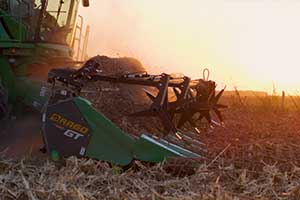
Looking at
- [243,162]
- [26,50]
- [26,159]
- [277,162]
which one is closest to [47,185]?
[26,159]

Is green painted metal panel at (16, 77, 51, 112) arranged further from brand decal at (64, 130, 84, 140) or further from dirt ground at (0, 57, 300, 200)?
brand decal at (64, 130, 84, 140)

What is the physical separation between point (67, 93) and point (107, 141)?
0.71 metres

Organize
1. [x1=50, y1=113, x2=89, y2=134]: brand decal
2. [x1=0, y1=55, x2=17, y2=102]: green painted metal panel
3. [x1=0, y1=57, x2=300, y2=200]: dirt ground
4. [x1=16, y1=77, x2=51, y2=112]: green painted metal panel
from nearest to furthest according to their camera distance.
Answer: [x1=0, y1=57, x2=300, y2=200]: dirt ground < [x1=50, y1=113, x2=89, y2=134]: brand decal < [x1=16, y1=77, x2=51, y2=112]: green painted metal panel < [x1=0, y1=55, x2=17, y2=102]: green painted metal panel

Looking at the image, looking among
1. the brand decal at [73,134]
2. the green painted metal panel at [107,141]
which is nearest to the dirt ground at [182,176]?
the green painted metal panel at [107,141]

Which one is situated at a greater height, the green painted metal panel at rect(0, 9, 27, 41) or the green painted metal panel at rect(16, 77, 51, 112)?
the green painted metal panel at rect(0, 9, 27, 41)

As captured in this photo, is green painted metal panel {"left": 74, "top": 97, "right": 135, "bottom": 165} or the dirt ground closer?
the dirt ground

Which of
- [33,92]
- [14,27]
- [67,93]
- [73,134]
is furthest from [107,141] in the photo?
[14,27]

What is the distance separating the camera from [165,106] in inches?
232

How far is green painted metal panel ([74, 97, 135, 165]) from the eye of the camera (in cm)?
520

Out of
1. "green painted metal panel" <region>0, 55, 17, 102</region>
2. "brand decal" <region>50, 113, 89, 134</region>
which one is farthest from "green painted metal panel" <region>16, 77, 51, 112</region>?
"brand decal" <region>50, 113, 89, 134</region>

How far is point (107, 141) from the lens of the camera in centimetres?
525

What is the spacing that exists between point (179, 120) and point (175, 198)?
260 centimetres

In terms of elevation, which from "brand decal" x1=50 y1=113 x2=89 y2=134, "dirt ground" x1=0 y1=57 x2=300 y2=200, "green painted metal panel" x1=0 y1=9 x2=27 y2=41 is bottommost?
"dirt ground" x1=0 y1=57 x2=300 y2=200

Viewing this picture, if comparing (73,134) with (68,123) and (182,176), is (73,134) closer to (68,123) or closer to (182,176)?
(68,123)
